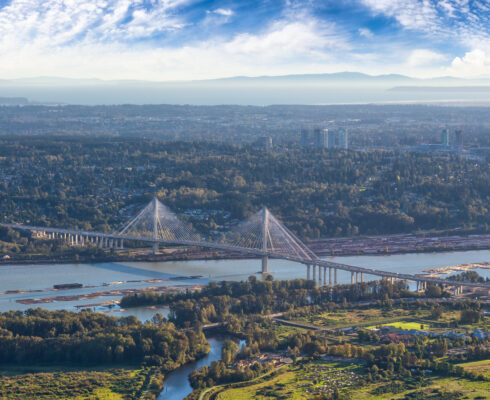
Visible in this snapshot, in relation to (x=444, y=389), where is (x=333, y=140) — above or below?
above

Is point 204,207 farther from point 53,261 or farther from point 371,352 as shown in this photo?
point 371,352

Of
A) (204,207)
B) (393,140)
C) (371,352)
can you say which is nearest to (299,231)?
(204,207)

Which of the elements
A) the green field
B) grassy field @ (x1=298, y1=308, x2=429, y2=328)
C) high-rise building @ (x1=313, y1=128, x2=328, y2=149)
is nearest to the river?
grassy field @ (x1=298, y1=308, x2=429, y2=328)

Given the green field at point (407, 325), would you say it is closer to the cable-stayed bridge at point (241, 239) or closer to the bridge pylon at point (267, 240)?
the cable-stayed bridge at point (241, 239)

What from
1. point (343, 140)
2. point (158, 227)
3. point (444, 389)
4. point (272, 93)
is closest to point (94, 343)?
point (444, 389)

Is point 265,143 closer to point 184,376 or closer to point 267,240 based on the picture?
point 267,240

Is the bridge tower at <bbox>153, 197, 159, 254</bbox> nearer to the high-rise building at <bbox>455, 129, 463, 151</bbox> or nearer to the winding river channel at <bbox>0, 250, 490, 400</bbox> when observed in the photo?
the winding river channel at <bbox>0, 250, 490, 400</bbox>

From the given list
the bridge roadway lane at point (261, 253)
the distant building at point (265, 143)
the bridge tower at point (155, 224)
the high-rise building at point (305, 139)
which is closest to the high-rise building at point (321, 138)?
the high-rise building at point (305, 139)
